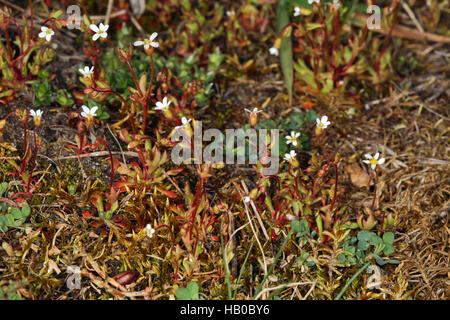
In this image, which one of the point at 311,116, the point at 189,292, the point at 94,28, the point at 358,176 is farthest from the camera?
the point at 311,116

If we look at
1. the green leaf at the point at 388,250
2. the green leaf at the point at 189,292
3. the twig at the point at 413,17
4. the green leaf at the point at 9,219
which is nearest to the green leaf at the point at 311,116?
the green leaf at the point at 388,250

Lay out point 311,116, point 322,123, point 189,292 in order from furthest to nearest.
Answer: point 311,116 < point 322,123 < point 189,292

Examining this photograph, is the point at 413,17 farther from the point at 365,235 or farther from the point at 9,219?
the point at 9,219

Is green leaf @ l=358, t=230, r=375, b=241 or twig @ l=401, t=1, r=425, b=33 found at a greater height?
twig @ l=401, t=1, r=425, b=33

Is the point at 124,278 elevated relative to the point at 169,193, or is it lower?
lower

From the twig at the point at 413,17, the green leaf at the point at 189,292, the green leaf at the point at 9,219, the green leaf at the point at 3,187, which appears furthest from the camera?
the twig at the point at 413,17

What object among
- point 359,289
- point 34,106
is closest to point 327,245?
point 359,289

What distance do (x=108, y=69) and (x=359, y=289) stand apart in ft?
8.37

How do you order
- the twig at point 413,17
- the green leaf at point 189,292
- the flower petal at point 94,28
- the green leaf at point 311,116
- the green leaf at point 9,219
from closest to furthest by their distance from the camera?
the green leaf at point 189,292, the green leaf at point 9,219, the flower petal at point 94,28, the green leaf at point 311,116, the twig at point 413,17

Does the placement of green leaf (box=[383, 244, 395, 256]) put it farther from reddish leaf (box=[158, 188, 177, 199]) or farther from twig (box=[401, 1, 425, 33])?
twig (box=[401, 1, 425, 33])

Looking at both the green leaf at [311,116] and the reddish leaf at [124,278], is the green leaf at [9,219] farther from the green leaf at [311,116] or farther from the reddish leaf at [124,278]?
the green leaf at [311,116]

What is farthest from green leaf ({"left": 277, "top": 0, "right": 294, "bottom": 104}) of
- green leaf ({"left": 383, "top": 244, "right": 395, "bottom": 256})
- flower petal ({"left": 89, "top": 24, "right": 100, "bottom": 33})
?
flower petal ({"left": 89, "top": 24, "right": 100, "bottom": 33})

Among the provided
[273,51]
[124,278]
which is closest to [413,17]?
[273,51]
